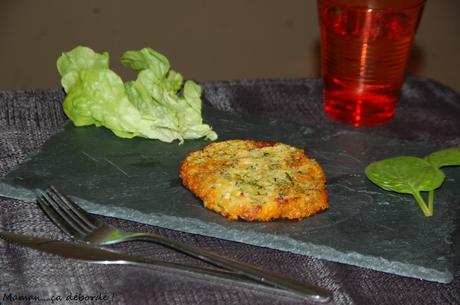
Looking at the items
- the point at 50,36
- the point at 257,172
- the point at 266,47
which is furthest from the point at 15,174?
the point at 266,47

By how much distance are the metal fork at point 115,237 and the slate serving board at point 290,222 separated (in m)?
0.07

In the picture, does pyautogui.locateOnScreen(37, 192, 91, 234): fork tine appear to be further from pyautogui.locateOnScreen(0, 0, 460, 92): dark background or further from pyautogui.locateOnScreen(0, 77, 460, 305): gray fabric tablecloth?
pyautogui.locateOnScreen(0, 0, 460, 92): dark background

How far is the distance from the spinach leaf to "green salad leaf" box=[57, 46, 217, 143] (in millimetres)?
518

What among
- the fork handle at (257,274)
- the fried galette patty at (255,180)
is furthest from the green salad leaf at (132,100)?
the fork handle at (257,274)

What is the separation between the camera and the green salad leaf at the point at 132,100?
7.45ft

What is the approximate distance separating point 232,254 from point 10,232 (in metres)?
0.52

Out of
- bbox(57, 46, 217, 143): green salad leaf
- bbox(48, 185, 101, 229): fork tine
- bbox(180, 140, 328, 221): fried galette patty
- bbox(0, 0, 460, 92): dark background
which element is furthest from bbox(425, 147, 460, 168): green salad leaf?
bbox(0, 0, 460, 92): dark background

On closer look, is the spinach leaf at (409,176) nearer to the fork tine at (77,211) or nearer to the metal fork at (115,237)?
the metal fork at (115,237)

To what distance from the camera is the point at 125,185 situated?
200 cm

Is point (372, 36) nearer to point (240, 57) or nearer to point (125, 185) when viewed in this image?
point (125, 185)

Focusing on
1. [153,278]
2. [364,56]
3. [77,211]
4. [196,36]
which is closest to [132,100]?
[77,211]

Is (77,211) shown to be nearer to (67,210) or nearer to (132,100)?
(67,210)

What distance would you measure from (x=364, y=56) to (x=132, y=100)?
0.74 m

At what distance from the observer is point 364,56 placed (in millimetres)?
2432
